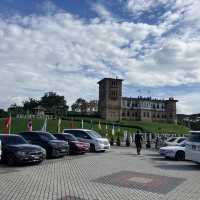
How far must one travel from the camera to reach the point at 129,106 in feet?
475

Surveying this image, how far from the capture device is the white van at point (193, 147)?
16219 millimetres

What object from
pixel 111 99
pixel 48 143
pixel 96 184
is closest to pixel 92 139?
pixel 48 143

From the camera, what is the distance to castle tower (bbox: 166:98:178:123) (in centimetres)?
14525

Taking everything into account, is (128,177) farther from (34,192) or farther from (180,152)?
(180,152)

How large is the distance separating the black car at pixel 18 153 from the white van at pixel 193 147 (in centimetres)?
707

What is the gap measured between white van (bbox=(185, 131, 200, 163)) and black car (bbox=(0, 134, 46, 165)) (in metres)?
7.07

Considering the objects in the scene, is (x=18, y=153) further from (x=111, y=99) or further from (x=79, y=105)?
(x=79, y=105)

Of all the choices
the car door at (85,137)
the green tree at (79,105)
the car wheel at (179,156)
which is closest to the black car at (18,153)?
the car wheel at (179,156)

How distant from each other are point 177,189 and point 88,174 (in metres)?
3.69

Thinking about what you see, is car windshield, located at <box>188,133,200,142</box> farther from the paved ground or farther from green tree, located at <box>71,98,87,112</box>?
green tree, located at <box>71,98,87,112</box>

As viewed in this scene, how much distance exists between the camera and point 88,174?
12.9 meters

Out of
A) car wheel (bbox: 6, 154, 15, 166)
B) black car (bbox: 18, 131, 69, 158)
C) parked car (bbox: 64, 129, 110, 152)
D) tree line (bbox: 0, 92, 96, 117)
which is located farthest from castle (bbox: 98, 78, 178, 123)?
car wheel (bbox: 6, 154, 15, 166)

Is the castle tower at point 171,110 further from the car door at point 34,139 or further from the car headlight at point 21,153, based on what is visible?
the car headlight at point 21,153

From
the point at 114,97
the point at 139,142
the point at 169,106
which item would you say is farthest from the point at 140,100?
the point at 139,142
